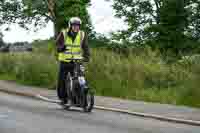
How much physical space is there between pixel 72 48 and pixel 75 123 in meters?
2.65

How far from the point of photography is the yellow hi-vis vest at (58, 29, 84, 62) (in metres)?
13.3

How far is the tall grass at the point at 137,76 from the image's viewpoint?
16.2 meters

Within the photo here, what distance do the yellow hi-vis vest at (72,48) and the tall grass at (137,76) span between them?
3231 millimetres

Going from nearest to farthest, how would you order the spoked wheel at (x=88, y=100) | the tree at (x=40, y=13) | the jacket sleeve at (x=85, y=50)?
the spoked wheel at (x=88, y=100)
the jacket sleeve at (x=85, y=50)
the tree at (x=40, y=13)

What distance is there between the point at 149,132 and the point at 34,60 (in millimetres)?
14711

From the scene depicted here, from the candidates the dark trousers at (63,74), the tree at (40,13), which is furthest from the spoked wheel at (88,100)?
the tree at (40,13)

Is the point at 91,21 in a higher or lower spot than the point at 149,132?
higher

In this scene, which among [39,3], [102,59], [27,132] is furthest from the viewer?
[39,3]

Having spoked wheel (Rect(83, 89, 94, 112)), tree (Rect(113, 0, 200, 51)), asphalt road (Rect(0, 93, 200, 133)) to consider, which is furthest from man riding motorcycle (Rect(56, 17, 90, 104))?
tree (Rect(113, 0, 200, 51))

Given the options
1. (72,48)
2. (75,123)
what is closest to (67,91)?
(72,48)

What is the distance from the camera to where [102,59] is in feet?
68.1

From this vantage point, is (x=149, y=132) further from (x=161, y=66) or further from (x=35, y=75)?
(x=35, y=75)

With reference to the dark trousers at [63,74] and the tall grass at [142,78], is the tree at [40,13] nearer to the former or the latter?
the tall grass at [142,78]

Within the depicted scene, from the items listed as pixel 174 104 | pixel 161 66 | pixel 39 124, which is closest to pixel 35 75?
pixel 161 66
